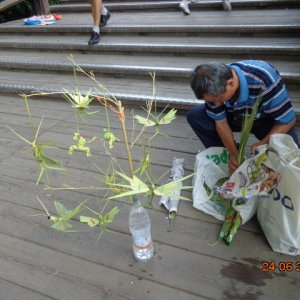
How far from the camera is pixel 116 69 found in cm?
350

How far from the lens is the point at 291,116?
5.55 ft

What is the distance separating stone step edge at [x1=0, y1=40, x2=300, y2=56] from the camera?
3.03m

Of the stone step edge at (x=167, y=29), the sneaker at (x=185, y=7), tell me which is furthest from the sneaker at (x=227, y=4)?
the stone step edge at (x=167, y=29)

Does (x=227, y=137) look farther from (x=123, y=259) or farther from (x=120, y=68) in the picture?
(x=120, y=68)

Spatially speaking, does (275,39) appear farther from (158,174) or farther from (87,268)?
(87,268)

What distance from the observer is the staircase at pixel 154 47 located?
3123mm

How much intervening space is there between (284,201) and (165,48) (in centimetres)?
245

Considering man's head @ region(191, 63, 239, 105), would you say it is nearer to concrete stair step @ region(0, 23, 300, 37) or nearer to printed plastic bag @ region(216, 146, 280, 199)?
printed plastic bag @ region(216, 146, 280, 199)

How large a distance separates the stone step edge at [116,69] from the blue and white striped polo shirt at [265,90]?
122 cm

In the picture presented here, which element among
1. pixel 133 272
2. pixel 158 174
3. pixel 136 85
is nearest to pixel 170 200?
pixel 158 174

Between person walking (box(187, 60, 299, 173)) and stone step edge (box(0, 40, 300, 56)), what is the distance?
1.39 metres

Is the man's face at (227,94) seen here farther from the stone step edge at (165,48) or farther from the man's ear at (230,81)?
the stone step edge at (165,48)

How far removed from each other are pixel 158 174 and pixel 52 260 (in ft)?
2.75

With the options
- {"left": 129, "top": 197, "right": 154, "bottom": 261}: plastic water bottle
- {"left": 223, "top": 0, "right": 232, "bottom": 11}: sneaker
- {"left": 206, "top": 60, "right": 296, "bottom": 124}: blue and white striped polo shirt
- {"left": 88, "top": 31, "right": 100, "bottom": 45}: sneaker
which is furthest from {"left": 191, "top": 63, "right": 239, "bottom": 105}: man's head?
{"left": 223, "top": 0, "right": 232, "bottom": 11}: sneaker
